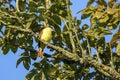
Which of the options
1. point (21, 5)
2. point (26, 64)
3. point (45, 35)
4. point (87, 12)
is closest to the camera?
point (45, 35)

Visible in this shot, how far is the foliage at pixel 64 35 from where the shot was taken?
13.1 feet

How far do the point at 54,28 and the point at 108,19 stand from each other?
2.05 ft

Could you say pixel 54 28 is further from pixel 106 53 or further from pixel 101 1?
pixel 106 53

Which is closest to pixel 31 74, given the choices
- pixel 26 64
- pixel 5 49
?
pixel 26 64

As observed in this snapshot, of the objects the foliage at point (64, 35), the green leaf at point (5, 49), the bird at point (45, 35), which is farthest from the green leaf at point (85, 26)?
the green leaf at point (5, 49)

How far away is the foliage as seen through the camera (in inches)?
157

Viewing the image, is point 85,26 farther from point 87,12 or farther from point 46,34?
point 46,34

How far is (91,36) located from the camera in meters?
4.89

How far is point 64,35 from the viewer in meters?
4.83

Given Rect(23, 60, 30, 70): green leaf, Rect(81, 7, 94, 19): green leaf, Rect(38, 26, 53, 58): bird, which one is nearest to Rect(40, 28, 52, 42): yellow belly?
Rect(38, 26, 53, 58): bird

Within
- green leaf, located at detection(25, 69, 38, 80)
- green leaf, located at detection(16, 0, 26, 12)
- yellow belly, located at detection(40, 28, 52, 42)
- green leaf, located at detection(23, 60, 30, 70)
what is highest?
green leaf, located at detection(16, 0, 26, 12)

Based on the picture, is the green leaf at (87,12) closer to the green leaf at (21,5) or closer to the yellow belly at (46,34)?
the yellow belly at (46,34)

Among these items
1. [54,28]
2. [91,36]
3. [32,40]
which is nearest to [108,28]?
[91,36]

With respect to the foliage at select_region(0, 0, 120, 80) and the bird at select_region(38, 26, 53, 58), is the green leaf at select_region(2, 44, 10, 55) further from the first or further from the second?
the bird at select_region(38, 26, 53, 58)
